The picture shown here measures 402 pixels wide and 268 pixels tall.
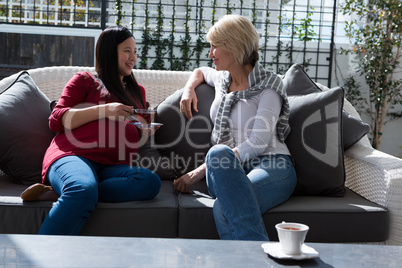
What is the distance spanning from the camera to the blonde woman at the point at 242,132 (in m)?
1.69

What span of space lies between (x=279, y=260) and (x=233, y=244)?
0.45ft

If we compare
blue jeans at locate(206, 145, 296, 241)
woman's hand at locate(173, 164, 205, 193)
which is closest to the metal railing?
woman's hand at locate(173, 164, 205, 193)

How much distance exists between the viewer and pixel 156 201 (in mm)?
1848

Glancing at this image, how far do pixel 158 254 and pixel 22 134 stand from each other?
1.18 meters

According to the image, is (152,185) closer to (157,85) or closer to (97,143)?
(97,143)

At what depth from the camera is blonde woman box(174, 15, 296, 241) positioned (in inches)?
66.4

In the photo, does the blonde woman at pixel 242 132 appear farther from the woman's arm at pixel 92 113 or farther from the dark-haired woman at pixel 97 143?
the woman's arm at pixel 92 113

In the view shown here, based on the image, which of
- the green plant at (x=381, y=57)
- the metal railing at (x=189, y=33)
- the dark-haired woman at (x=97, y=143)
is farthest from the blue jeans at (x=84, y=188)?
the green plant at (x=381, y=57)

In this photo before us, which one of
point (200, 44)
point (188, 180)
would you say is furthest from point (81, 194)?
point (200, 44)

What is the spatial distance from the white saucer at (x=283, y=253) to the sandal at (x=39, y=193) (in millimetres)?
951

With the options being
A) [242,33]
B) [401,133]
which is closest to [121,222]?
[242,33]

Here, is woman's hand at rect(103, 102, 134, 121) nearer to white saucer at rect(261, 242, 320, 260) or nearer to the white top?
the white top

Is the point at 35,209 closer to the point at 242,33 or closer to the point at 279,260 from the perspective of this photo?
the point at 279,260

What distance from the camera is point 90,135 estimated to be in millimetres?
1993
